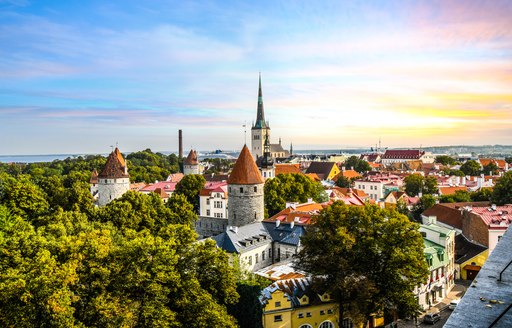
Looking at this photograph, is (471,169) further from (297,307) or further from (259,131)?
(297,307)

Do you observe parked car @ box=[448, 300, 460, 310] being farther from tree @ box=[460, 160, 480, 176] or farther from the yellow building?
tree @ box=[460, 160, 480, 176]

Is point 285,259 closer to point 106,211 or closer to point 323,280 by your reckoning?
point 323,280

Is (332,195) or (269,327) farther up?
(332,195)

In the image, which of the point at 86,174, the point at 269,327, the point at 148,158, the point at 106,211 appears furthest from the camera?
the point at 148,158

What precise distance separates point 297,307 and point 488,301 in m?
17.6

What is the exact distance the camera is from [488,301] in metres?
6.09

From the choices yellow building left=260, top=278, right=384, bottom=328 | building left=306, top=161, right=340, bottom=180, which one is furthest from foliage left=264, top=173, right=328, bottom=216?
building left=306, top=161, right=340, bottom=180

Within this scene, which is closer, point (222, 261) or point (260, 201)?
point (222, 261)

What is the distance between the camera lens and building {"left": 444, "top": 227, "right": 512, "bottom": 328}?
5562 mm

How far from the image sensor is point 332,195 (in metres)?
55.4

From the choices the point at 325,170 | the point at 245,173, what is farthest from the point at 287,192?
the point at 325,170

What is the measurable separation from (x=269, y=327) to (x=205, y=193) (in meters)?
30.4

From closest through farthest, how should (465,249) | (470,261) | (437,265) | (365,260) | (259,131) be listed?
1. (365,260)
2. (437,265)
3. (470,261)
4. (465,249)
5. (259,131)

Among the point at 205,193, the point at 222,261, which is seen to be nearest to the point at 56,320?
the point at 222,261
